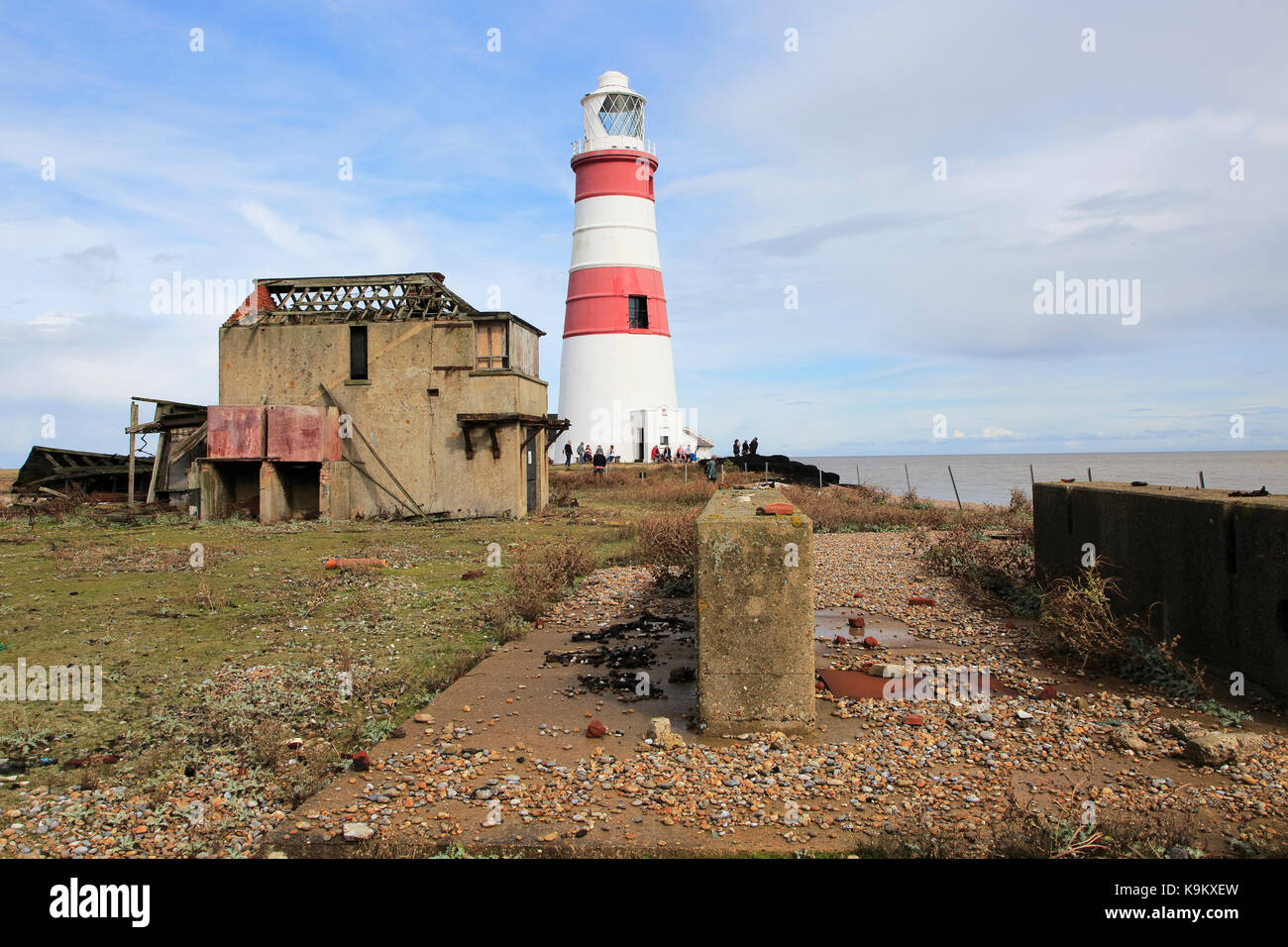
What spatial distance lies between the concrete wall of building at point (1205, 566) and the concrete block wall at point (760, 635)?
2.88 metres

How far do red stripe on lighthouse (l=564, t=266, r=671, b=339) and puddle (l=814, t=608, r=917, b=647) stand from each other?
2632cm

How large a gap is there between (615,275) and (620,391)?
176 inches

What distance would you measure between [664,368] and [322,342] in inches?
654

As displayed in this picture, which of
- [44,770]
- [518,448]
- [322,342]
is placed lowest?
[44,770]

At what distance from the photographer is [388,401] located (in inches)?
829

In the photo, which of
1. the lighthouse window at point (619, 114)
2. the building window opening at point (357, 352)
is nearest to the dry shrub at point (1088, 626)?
the building window opening at point (357, 352)

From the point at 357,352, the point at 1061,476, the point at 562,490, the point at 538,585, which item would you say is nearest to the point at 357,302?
the point at 357,352

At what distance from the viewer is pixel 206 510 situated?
2030 cm

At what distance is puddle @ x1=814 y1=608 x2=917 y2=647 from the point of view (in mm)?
7639

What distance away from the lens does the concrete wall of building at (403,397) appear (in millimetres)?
20828

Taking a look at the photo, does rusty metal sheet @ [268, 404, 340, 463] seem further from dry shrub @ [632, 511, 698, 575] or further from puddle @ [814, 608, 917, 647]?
puddle @ [814, 608, 917, 647]
